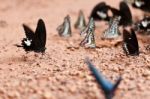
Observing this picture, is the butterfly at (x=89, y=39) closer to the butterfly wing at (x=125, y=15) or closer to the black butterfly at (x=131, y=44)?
the black butterfly at (x=131, y=44)

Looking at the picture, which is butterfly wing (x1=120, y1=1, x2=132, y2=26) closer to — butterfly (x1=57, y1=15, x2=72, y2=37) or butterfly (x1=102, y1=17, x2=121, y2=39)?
→ butterfly (x1=102, y1=17, x2=121, y2=39)

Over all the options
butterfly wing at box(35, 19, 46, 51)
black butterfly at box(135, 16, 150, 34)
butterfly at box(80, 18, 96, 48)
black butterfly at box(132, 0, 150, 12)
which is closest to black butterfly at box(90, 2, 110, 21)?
black butterfly at box(132, 0, 150, 12)

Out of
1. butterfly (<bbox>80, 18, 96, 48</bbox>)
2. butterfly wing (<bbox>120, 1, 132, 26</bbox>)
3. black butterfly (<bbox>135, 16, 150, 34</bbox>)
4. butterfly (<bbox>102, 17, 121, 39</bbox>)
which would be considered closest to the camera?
butterfly (<bbox>80, 18, 96, 48</bbox>)

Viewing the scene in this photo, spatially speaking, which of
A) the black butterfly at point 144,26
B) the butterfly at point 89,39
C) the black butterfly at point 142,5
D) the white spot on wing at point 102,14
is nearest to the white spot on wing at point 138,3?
the black butterfly at point 142,5

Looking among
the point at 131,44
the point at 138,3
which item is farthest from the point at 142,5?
the point at 131,44

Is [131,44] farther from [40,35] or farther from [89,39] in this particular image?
[40,35]

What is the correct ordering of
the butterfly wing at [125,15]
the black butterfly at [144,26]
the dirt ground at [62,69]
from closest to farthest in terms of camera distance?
the dirt ground at [62,69], the black butterfly at [144,26], the butterfly wing at [125,15]

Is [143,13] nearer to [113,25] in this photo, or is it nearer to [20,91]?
[113,25]

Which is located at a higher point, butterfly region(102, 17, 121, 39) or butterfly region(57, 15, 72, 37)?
butterfly region(57, 15, 72, 37)
